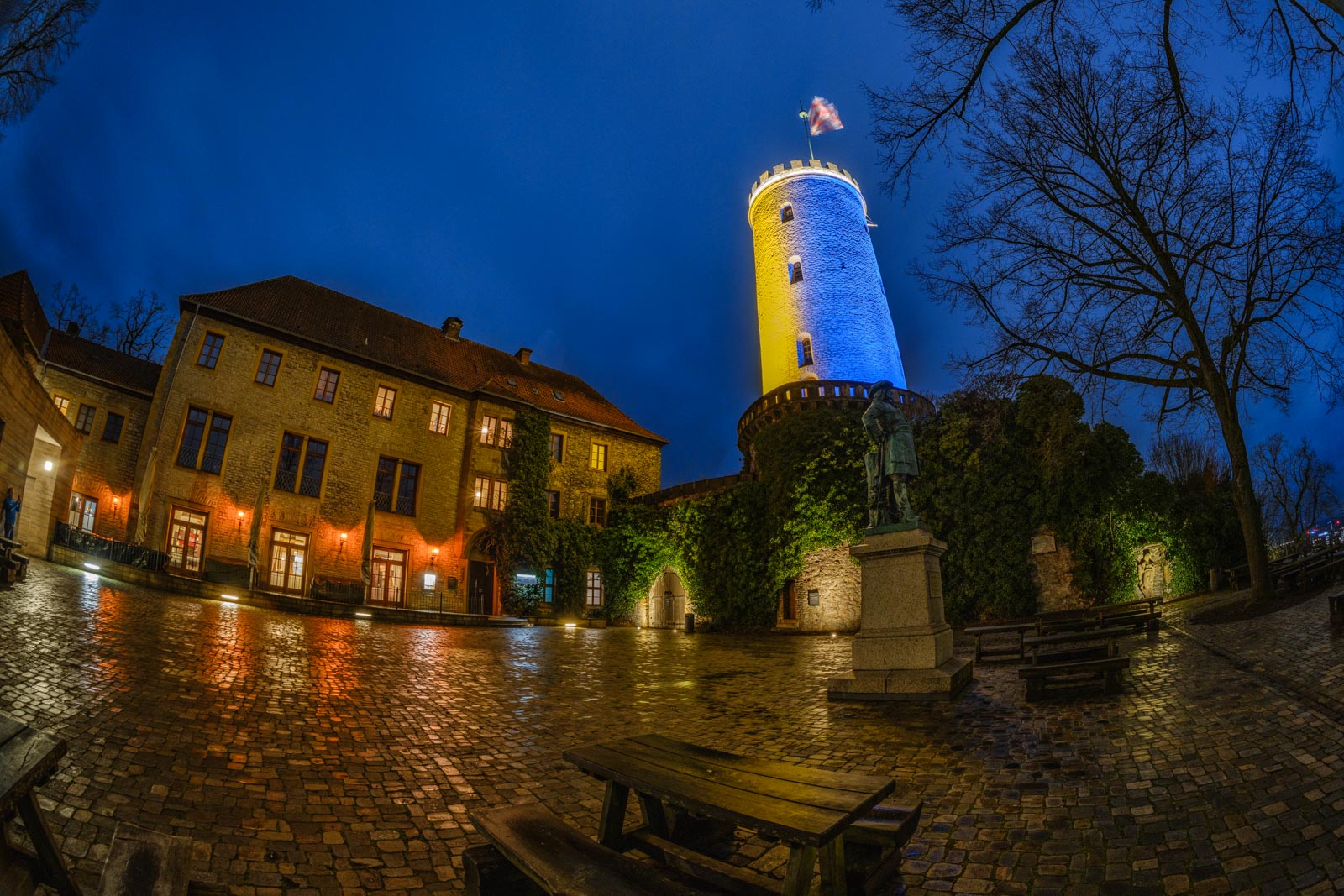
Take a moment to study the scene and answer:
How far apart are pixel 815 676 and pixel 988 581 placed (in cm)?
885

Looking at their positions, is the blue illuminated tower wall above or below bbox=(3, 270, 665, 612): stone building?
above

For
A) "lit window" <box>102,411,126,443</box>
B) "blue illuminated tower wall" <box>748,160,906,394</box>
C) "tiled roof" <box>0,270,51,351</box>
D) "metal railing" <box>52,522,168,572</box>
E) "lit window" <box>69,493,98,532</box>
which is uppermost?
"blue illuminated tower wall" <box>748,160,906,394</box>

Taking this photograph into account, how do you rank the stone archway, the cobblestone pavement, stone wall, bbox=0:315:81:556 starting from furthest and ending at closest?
1. the stone archway
2. stone wall, bbox=0:315:81:556
3. the cobblestone pavement

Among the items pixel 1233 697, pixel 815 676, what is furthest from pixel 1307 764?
pixel 815 676

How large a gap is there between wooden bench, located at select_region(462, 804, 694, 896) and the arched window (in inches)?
975

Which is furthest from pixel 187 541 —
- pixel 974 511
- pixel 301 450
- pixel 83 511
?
pixel 974 511

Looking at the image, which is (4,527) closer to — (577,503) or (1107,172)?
(577,503)

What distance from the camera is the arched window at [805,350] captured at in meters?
25.9

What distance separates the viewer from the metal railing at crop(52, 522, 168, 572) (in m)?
16.3

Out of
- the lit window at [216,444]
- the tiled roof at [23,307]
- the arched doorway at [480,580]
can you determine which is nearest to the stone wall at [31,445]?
the tiled roof at [23,307]

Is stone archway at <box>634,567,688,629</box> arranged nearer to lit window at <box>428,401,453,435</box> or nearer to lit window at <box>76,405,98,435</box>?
lit window at <box>428,401,453,435</box>

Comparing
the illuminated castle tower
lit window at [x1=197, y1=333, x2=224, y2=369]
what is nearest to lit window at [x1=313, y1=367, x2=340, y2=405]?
lit window at [x1=197, y1=333, x2=224, y2=369]

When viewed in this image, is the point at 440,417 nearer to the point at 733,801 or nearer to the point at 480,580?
the point at 480,580

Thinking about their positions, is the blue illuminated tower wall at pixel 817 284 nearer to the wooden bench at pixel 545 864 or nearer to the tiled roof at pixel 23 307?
the wooden bench at pixel 545 864
